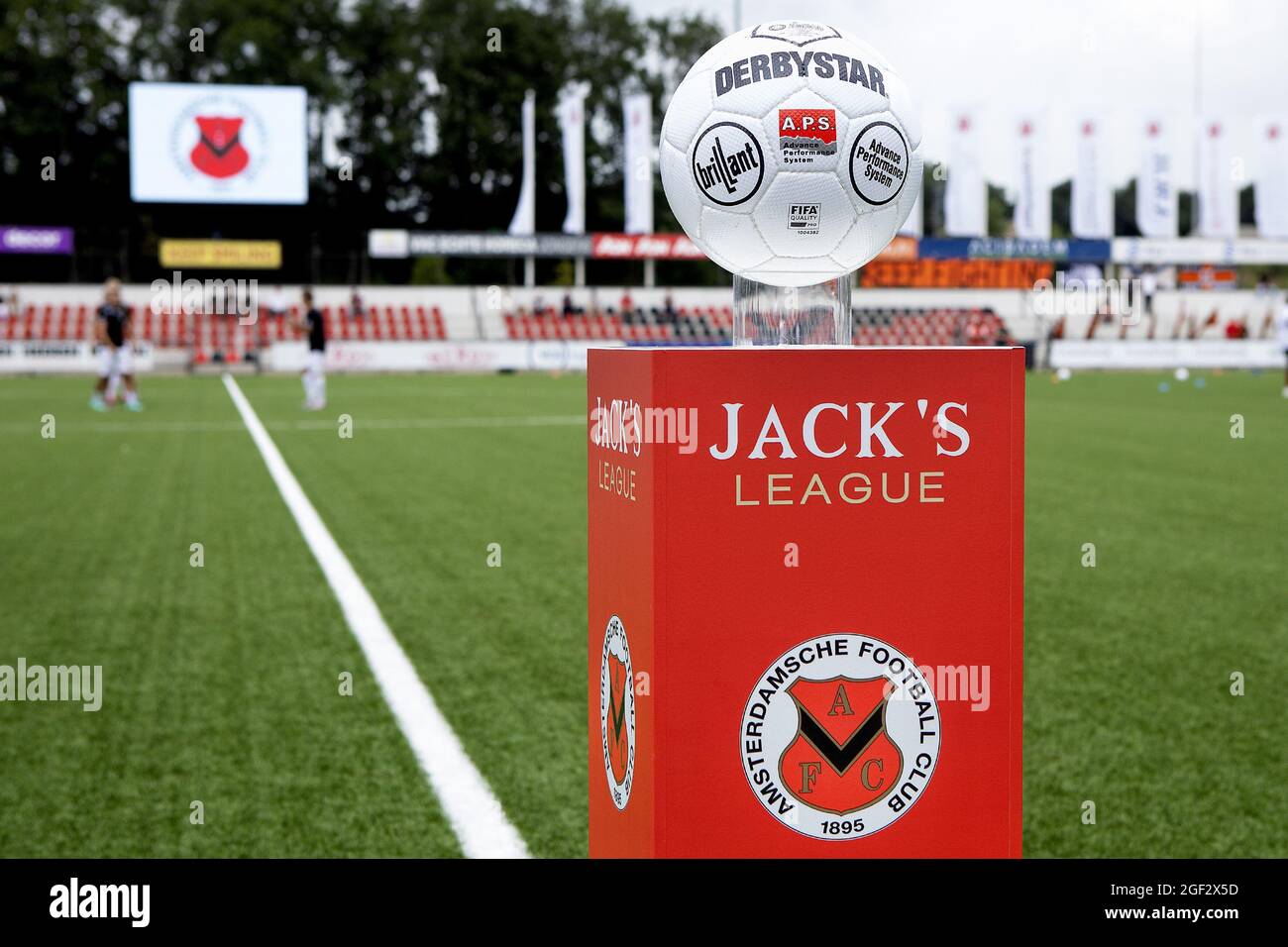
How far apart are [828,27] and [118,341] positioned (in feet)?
63.9

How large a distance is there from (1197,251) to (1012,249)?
6.73 metres

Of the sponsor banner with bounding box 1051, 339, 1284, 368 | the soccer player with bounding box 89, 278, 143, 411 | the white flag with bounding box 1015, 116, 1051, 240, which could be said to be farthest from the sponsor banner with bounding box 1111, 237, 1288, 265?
the soccer player with bounding box 89, 278, 143, 411

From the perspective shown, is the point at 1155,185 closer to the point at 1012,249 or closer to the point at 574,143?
the point at 1012,249

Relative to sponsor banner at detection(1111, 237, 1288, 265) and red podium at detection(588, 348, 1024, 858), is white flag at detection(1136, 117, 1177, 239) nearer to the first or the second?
sponsor banner at detection(1111, 237, 1288, 265)

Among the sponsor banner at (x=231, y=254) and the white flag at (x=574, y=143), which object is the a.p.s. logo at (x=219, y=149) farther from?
the white flag at (x=574, y=143)

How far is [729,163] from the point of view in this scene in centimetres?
264

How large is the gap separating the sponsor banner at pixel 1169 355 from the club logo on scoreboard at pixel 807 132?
126 feet

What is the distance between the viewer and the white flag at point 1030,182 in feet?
136

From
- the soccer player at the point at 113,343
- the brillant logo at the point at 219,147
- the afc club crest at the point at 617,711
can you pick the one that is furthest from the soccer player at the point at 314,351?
the brillant logo at the point at 219,147

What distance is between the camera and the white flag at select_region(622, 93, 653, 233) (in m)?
41.2

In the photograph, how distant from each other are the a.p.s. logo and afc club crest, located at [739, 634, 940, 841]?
4135 centimetres

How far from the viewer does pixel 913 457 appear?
2410mm

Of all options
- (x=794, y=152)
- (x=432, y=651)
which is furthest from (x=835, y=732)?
(x=432, y=651)

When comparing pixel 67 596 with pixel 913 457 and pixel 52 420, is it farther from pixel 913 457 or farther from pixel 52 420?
pixel 52 420
